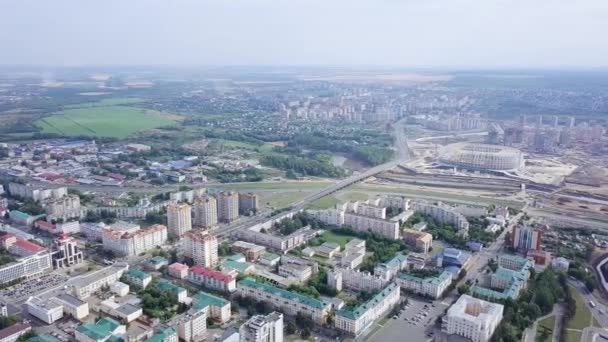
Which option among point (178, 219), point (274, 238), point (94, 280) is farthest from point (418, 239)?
point (94, 280)

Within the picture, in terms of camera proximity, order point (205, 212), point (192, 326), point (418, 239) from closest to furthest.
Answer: point (192, 326) < point (418, 239) < point (205, 212)

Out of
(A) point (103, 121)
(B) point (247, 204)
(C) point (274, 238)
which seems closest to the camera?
(C) point (274, 238)

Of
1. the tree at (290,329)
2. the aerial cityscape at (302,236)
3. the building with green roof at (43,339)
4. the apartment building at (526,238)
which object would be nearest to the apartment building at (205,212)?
the aerial cityscape at (302,236)

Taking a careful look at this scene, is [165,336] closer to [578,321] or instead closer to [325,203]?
[578,321]

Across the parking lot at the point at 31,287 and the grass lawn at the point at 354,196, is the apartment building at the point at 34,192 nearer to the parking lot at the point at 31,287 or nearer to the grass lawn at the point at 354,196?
the parking lot at the point at 31,287

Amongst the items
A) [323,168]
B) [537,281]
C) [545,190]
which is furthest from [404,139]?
[537,281]

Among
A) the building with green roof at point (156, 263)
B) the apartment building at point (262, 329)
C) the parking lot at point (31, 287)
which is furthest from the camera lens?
the building with green roof at point (156, 263)
